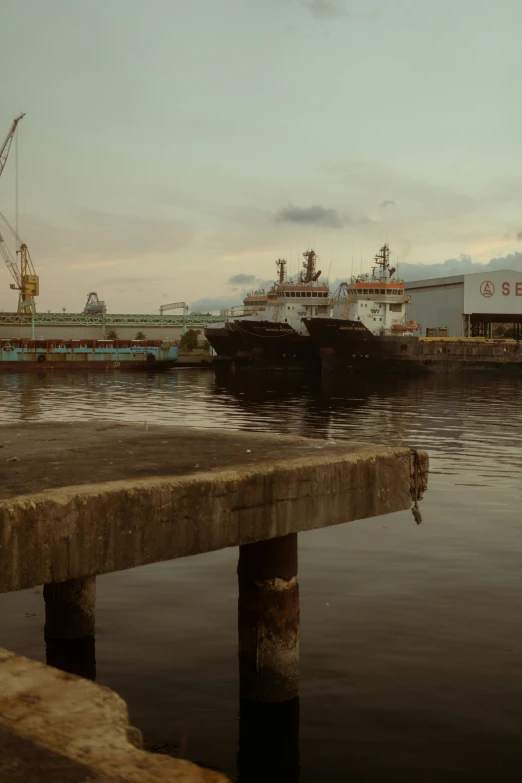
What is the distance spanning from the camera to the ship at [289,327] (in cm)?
8875

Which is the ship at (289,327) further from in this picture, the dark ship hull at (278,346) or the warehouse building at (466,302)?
the warehouse building at (466,302)

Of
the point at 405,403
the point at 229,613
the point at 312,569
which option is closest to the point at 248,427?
the point at 405,403

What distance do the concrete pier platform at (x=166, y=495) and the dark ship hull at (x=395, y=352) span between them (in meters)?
73.8

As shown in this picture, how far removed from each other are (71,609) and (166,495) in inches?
149

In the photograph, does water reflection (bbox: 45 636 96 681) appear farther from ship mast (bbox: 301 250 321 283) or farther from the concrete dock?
ship mast (bbox: 301 250 321 283)

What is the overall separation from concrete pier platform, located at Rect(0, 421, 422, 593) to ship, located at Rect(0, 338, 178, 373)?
3650 inches

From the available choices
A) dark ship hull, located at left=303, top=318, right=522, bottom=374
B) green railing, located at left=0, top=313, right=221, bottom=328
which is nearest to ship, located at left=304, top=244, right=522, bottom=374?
dark ship hull, located at left=303, top=318, right=522, bottom=374

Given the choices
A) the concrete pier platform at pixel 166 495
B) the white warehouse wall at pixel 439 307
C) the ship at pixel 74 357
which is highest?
the white warehouse wall at pixel 439 307

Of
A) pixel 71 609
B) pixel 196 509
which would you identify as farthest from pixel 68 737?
pixel 71 609

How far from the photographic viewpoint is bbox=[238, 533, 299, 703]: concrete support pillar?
8188 mm

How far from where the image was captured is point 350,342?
276 feet

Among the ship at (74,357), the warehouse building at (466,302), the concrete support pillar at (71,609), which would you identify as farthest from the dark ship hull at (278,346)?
the concrete support pillar at (71,609)

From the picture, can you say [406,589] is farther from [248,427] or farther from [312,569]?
[248,427]

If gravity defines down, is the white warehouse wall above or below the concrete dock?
above
